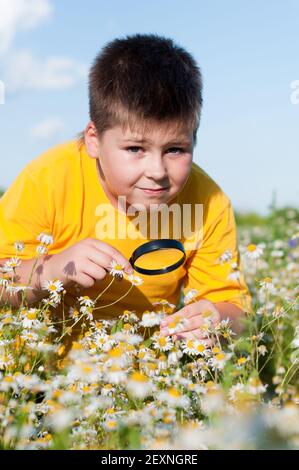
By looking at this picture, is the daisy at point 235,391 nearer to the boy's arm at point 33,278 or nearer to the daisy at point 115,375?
the daisy at point 115,375

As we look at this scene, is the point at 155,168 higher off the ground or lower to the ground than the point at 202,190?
lower

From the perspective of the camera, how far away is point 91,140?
3076 mm

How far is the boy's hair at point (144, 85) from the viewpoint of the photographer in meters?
2.77

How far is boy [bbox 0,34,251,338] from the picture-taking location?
8.86 ft

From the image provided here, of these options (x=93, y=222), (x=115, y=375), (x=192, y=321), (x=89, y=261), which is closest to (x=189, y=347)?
(x=192, y=321)

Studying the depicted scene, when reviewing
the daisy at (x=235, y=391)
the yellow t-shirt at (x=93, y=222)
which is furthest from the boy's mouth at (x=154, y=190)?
the daisy at (x=235, y=391)

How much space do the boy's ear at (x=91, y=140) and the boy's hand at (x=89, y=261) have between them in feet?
1.82

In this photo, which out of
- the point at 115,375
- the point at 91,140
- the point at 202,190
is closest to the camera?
the point at 115,375

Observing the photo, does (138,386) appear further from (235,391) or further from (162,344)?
(162,344)

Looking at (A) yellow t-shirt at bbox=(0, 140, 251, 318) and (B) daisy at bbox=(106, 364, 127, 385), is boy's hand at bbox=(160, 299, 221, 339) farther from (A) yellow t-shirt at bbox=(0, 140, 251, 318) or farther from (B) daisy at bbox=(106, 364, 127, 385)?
(B) daisy at bbox=(106, 364, 127, 385)

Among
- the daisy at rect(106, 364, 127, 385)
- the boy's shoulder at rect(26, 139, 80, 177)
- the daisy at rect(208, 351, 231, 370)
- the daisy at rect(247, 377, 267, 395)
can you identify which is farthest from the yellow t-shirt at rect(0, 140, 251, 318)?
the daisy at rect(106, 364, 127, 385)

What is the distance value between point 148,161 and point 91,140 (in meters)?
0.50
